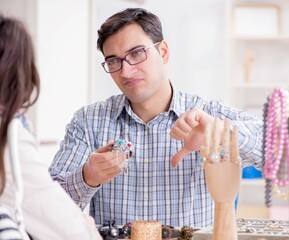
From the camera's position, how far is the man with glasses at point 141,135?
8.63 ft

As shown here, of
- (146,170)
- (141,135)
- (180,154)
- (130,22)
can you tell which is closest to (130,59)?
(130,22)

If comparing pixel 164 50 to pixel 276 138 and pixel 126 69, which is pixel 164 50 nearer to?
pixel 126 69

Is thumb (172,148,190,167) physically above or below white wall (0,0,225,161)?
below

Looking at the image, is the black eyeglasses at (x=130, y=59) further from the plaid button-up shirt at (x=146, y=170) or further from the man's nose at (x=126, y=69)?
the plaid button-up shirt at (x=146, y=170)

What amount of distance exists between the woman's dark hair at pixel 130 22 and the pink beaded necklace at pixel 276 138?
1.01 meters

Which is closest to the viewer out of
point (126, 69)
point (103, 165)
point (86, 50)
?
point (103, 165)

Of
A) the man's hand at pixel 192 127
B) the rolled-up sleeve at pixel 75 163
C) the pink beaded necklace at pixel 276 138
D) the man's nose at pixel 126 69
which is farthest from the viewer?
the man's nose at pixel 126 69

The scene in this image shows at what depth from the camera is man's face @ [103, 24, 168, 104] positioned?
2.61m

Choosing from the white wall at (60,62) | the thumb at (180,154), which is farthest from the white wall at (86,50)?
the thumb at (180,154)

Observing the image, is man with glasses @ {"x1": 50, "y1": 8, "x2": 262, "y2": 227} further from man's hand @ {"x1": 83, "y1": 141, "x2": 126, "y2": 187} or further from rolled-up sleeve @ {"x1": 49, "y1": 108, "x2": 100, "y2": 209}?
man's hand @ {"x1": 83, "y1": 141, "x2": 126, "y2": 187}

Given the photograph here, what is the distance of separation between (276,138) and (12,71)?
2.08 ft

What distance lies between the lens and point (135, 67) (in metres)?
2.62

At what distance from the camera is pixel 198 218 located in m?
2.68

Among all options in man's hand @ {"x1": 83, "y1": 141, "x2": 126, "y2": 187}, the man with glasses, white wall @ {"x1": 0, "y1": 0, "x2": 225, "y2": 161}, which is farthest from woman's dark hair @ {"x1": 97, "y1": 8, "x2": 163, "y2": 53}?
white wall @ {"x1": 0, "y1": 0, "x2": 225, "y2": 161}
